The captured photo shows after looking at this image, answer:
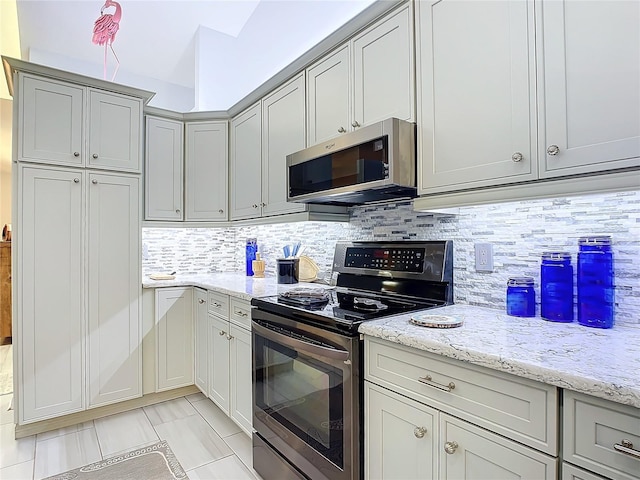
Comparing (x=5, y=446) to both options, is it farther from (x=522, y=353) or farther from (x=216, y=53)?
(x=216, y=53)

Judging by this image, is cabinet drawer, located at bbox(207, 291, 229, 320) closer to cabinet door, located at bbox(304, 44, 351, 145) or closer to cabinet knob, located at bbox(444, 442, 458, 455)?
cabinet door, located at bbox(304, 44, 351, 145)

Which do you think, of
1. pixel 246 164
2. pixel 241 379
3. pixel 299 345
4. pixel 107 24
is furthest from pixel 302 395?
pixel 107 24

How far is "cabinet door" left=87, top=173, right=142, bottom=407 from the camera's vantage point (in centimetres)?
252

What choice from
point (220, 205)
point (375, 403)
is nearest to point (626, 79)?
point (375, 403)

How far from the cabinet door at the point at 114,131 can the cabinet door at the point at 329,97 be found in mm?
1395

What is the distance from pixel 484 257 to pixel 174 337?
7.51ft

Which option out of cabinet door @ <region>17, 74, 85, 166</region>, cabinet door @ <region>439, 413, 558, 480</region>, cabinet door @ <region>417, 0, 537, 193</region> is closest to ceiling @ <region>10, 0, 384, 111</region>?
cabinet door @ <region>17, 74, 85, 166</region>

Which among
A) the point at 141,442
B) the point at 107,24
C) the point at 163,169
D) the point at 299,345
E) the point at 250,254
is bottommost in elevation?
the point at 141,442

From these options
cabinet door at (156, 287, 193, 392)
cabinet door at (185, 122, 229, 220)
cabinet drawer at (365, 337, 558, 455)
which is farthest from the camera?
cabinet door at (185, 122, 229, 220)

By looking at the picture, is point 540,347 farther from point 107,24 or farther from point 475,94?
point 107,24

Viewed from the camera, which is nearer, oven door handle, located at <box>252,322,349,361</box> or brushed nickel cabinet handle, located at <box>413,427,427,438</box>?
brushed nickel cabinet handle, located at <box>413,427,427,438</box>

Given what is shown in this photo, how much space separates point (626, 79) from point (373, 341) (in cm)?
107

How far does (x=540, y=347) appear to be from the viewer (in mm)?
1000

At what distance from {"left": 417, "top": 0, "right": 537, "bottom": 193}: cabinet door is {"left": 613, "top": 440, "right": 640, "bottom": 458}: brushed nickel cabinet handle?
0.77 metres
